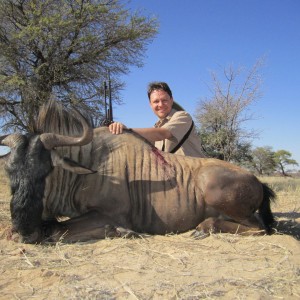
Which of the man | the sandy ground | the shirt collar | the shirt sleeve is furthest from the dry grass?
the shirt collar

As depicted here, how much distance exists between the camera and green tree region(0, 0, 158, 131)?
14.0 meters

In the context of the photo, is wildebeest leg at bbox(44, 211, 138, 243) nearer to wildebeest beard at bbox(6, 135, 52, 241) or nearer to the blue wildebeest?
the blue wildebeest

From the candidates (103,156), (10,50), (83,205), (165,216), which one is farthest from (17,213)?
(10,50)

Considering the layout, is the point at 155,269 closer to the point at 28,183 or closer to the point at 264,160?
the point at 28,183

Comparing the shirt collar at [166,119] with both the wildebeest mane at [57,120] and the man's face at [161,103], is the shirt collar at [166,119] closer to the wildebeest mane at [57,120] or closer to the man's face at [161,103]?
the man's face at [161,103]

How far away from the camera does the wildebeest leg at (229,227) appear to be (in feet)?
13.1

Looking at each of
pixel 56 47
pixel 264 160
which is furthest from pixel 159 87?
pixel 264 160

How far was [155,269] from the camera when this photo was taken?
273cm

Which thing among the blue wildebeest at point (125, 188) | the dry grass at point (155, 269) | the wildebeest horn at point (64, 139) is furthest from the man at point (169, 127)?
the dry grass at point (155, 269)

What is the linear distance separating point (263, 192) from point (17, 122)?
12.8 meters

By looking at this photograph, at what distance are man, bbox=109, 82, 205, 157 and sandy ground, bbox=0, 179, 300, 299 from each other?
1551 mm

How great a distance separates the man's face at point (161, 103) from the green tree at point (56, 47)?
856cm

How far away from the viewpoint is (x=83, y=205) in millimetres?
3982

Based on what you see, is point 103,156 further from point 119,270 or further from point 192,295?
point 192,295
